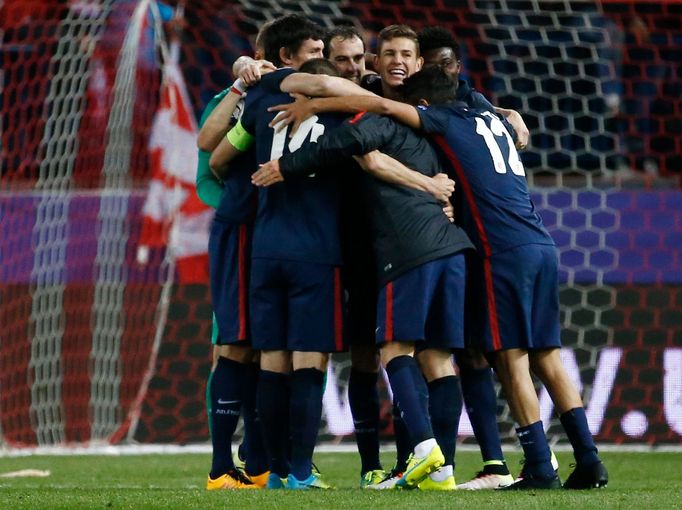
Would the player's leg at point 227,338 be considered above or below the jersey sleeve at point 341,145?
below

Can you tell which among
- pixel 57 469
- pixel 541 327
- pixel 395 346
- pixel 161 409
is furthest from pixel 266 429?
pixel 161 409

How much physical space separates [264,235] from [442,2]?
5448 mm

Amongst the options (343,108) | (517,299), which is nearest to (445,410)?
(517,299)

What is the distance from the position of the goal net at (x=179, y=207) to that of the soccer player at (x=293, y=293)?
9.40 feet

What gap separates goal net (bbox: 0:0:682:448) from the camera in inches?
328

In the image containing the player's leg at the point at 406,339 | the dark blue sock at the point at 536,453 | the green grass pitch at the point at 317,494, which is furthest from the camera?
the dark blue sock at the point at 536,453

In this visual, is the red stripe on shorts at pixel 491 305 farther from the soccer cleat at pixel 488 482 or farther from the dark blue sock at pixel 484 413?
the soccer cleat at pixel 488 482

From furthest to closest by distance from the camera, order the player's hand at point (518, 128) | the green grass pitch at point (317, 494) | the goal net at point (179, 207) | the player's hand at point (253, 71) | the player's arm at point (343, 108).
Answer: the goal net at point (179, 207) → the player's hand at point (518, 128) → the player's hand at point (253, 71) → the player's arm at point (343, 108) → the green grass pitch at point (317, 494)

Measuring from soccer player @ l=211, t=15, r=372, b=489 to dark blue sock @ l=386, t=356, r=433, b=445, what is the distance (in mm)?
367

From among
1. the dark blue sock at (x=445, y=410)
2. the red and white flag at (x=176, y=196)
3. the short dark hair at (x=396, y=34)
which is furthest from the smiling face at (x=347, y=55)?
the red and white flag at (x=176, y=196)

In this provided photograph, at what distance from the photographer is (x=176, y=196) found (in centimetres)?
902

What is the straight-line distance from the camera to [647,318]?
8281mm

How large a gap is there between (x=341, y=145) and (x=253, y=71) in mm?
696

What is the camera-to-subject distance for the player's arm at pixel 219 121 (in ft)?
18.9
